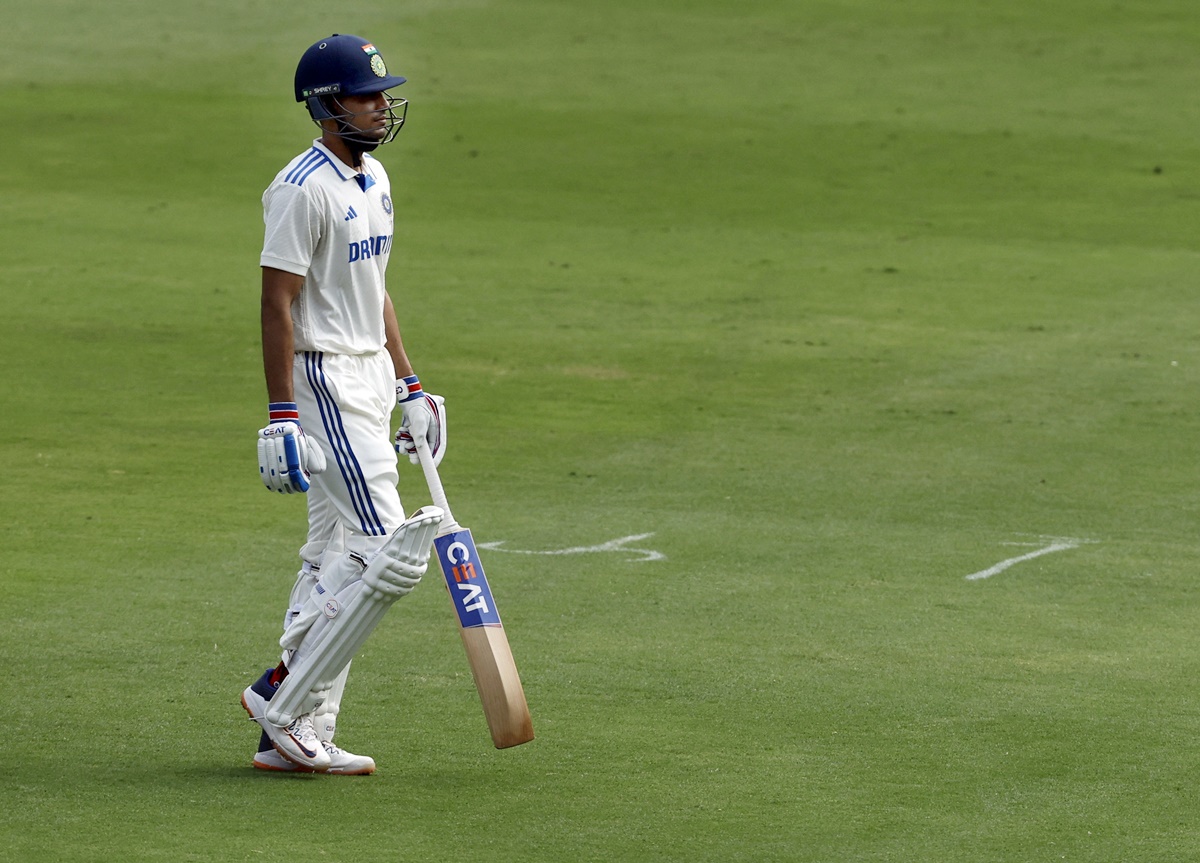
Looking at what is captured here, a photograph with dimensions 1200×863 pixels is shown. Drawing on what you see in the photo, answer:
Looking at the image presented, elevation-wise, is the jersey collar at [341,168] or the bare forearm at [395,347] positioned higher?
the jersey collar at [341,168]

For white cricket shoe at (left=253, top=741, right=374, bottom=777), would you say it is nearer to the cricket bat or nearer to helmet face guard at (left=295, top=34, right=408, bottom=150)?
the cricket bat

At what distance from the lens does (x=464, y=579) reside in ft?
18.6

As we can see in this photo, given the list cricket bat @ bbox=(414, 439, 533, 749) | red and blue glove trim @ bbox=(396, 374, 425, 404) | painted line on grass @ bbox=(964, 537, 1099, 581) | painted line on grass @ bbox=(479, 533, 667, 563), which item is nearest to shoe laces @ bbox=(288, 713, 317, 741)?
cricket bat @ bbox=(414, 439, 533, 749)

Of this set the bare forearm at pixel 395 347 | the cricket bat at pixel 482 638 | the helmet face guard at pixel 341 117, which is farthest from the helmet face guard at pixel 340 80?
the cricket bat at pixel 482 638

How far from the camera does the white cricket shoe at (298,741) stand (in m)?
5.60

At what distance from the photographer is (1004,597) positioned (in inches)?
314

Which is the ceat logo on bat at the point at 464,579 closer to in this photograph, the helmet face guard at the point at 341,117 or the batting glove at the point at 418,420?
the batting glove at the point at 418,420

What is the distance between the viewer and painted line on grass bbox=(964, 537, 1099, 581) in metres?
8.37

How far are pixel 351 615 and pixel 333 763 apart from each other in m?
0.45

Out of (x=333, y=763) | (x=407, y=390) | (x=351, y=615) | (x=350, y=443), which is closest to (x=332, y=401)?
(x=350, y=443)

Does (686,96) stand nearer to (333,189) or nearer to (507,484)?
(507,484)

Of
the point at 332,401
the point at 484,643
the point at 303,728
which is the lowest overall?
the point at 303,728

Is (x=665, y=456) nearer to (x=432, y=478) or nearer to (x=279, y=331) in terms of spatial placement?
(x=432, y=478)

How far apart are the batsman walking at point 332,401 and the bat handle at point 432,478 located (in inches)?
4.2
